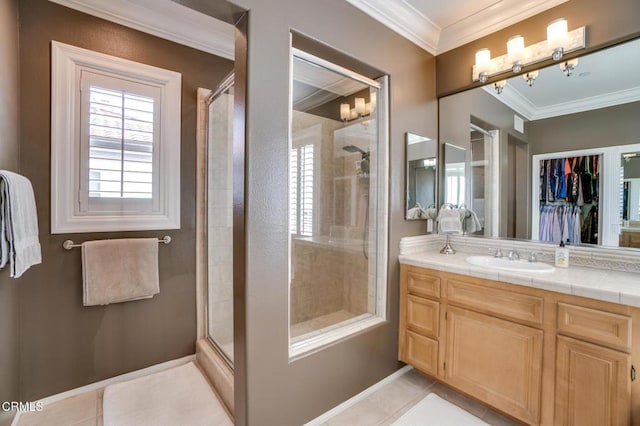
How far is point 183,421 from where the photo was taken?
172 centimetres

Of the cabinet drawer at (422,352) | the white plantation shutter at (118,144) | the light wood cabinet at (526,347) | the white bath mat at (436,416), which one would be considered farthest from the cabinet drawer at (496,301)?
the white plantation shutter at (118,144)

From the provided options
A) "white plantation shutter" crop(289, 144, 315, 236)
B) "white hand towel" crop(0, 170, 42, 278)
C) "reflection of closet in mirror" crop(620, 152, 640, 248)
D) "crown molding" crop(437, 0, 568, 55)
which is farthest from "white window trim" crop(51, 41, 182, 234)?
"reflection of closet in mirror" crop(620, 152, 640, 248)

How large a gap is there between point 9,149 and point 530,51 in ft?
11.0

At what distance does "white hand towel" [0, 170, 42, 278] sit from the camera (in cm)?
128

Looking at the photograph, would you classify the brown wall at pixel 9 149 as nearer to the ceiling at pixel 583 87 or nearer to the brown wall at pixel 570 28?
the brown wall at pixel 570 28

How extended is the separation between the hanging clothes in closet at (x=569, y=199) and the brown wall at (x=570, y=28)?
714mm

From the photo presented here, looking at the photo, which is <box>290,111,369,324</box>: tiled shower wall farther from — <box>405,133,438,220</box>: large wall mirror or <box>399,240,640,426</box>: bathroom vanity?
<box>399,240,640,426</box>: bathroom vanity

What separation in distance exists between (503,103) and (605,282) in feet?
4.96

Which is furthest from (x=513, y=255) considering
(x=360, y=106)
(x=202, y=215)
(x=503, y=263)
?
(x=202, y=215)

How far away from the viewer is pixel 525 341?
158 centimetres

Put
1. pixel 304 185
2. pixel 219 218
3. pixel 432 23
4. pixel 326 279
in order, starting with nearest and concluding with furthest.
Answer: pixel 432 23 < pixel 219 218 < pixel 304 185 < pixel 326 279

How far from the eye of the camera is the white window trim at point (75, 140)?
186 centimetres

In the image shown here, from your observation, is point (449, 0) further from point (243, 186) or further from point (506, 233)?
point (243, 186)

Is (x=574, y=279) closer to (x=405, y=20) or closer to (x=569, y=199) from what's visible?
(x=569, y=199)
